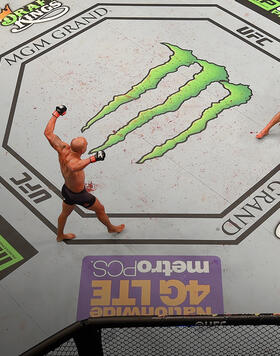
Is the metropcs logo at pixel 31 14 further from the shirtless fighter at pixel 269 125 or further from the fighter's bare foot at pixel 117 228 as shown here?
the fighter's bare foot at pixel 117 228

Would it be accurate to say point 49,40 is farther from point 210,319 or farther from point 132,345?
point 210,319

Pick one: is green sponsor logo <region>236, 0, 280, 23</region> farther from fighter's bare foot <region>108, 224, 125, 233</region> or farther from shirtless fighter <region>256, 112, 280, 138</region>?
fighter's bare foot <region>108, 224, 125, 233</region>

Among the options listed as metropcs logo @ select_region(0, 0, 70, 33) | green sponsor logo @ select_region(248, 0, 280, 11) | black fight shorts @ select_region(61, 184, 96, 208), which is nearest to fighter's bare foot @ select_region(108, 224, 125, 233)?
black fight shorts @ select_region(61, 184, 96, 208)

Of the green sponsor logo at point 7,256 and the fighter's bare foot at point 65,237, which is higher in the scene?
the fighter's bare foot at point 65,237

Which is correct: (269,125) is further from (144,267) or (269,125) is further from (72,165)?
(72,165)

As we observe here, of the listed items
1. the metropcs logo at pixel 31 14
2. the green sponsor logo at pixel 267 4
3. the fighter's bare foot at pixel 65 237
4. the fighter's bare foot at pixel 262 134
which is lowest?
the fighter's bare foot at pixel 65 237

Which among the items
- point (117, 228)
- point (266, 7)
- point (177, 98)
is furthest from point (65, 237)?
point (266, 7)

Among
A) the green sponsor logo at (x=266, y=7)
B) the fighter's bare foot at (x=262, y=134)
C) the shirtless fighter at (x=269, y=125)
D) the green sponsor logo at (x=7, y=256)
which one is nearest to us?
the green sponsor logo at (x=7, y=256)

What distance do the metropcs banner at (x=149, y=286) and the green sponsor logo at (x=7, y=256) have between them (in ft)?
2.39

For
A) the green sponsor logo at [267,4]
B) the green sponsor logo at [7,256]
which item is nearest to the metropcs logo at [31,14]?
the green sponsor logo at [267,4]

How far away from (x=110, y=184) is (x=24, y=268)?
4.66ft

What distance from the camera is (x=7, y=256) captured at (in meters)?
5.06

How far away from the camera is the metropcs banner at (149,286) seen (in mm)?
4633

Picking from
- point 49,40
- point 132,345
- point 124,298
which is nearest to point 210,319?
point 132,345
